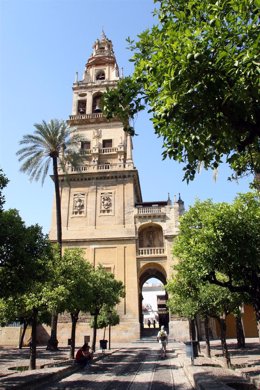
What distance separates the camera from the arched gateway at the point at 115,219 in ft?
115

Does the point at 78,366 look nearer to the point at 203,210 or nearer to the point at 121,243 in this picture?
the point at 203,210

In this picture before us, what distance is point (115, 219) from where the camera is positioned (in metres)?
Result: 38.4

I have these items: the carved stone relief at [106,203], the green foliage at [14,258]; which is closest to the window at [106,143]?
the carved stone relief at [106,203]

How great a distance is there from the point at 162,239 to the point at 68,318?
12.6 m

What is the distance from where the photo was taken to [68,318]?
35344 mm

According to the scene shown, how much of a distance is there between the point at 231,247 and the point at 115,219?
1067 inches

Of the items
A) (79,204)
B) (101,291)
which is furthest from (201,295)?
(79,204)

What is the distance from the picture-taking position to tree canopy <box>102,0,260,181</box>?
537 cm

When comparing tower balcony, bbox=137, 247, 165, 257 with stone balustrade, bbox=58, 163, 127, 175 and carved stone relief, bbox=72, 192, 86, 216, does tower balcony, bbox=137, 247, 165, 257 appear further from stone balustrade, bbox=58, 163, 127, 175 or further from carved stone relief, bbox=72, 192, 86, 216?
stone balustrade, bbox=58, 163, 127, 175

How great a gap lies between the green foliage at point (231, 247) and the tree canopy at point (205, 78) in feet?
18.2

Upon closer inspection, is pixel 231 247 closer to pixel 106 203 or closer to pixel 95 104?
pixel 106 203

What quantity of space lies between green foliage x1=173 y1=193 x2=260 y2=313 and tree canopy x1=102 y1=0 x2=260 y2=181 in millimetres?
5546

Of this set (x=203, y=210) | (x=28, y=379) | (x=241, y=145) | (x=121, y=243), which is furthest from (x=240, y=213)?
(x=121, y=243)

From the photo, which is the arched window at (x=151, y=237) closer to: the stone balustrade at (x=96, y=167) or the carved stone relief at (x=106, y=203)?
the carved stone relief at (x=106, y=203)
